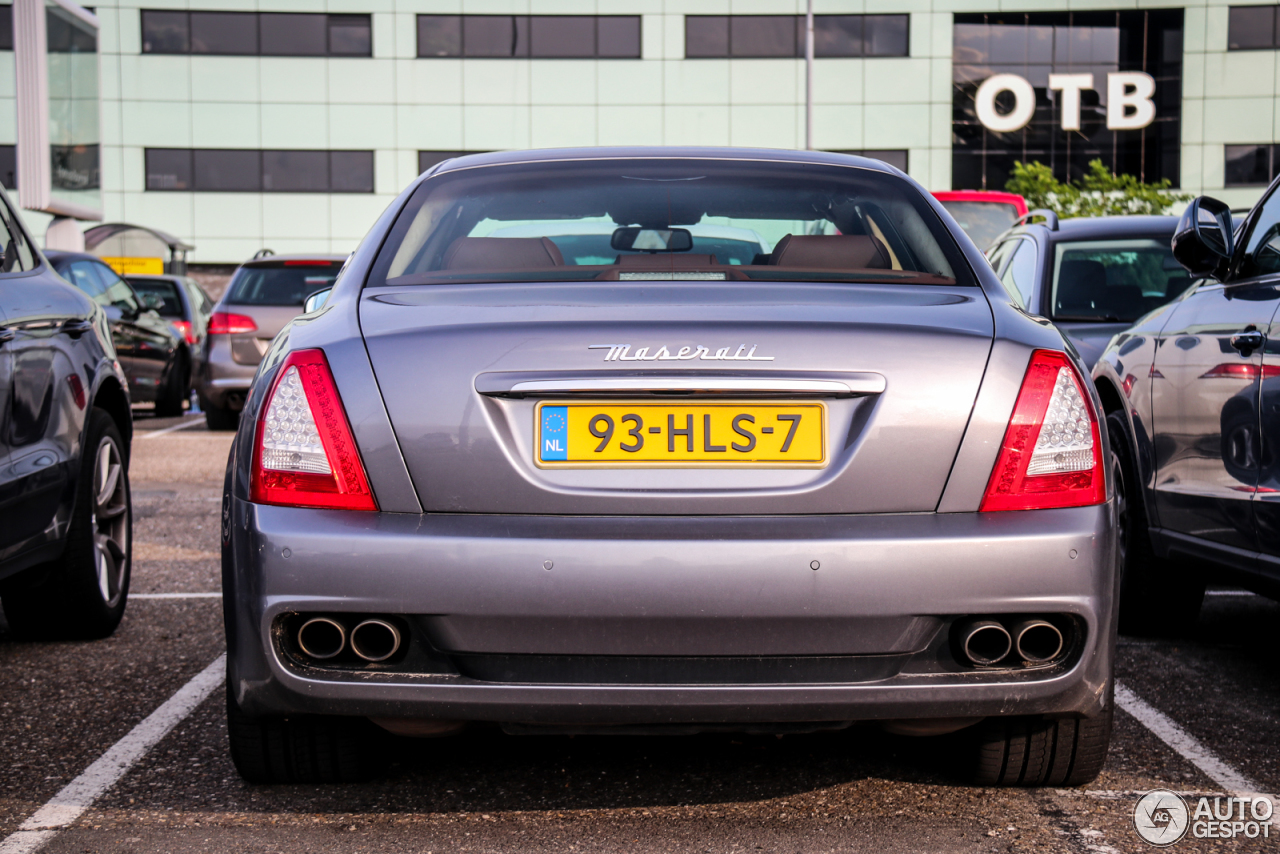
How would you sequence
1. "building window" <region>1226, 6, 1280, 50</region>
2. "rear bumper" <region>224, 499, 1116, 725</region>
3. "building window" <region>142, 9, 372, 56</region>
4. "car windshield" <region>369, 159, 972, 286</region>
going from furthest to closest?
"building window" <region>142, 9, 372, 56</region>
"building window" <region>1226, 6, 1280, 50</region>
"car windshield" <region>369, 159, 972, 286</region>
"rear bumper" <region>224, 499, 1116, 725</region>

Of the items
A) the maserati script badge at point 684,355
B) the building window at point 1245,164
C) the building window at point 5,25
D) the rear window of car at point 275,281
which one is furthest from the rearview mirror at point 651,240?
the building window at point 1245,164

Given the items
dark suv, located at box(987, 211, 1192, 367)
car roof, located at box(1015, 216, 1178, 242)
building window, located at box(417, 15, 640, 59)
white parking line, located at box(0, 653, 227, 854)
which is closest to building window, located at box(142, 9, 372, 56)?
building window, located at box(417, 15, 640, 59)

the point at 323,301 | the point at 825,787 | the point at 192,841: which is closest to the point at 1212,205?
the point at 825,787

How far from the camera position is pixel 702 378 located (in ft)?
8.40

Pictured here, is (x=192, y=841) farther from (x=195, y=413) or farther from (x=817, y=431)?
(x=195, y=413)

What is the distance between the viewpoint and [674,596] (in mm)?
2490

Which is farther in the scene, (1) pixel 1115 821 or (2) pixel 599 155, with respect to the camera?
(2) pixel 599 155

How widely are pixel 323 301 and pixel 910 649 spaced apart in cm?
155

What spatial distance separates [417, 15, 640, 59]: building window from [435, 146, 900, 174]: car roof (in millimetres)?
34009

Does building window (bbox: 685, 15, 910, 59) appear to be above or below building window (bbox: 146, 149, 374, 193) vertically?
above

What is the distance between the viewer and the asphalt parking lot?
9.23 ft

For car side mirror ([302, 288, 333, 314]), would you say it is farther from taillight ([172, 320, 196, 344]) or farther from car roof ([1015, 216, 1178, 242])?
taillight ([172, 320, 196, 344])

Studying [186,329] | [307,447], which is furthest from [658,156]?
[186,329]

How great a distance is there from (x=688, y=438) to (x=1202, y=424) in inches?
88.0
